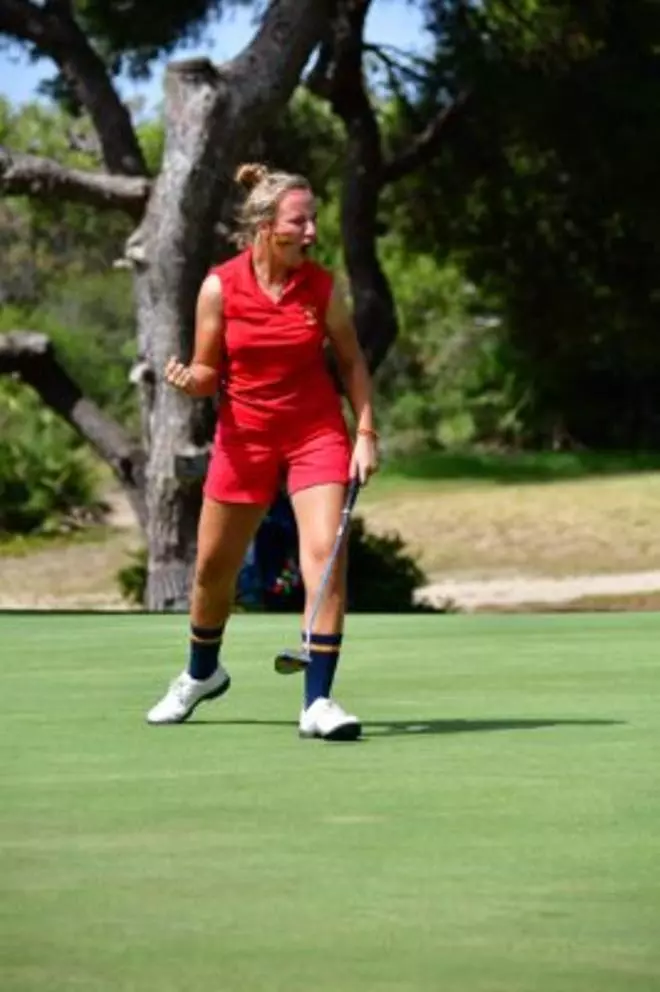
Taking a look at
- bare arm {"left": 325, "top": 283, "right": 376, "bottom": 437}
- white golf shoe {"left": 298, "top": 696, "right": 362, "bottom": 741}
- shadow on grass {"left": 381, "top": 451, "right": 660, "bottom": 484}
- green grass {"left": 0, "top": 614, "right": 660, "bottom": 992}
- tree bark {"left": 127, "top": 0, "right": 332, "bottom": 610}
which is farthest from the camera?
shadow on grass {"left": 381, "top": 451, "right": 660, "bottom": 484}

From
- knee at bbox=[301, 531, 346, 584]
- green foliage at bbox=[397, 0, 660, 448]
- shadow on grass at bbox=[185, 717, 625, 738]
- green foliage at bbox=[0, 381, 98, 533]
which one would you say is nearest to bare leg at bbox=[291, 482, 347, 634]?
knee at bbox=[301, 531, 346, 584]

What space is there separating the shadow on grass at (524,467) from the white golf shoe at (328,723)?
126ft

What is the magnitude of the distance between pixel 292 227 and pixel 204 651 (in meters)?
1.70

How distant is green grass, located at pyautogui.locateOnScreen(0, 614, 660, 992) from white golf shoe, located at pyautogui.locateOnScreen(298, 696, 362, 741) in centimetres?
10

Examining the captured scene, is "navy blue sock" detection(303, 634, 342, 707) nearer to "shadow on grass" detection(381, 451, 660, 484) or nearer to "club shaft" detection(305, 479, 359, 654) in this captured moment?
"club shaft" detection(305, 479, 359, 654)

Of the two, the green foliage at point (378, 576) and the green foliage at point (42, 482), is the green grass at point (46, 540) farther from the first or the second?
the green foliage at point (378, 576)

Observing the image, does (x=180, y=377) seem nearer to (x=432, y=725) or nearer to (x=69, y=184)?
(x=432, y=725)

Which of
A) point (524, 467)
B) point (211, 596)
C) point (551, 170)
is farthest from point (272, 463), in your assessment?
point (524, 467)

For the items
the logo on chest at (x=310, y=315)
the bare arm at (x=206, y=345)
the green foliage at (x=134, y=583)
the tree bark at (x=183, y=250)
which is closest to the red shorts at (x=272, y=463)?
the bare arm at (x=206, y=345)

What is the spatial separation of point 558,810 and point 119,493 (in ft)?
155

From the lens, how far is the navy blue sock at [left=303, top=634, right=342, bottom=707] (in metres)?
12.5

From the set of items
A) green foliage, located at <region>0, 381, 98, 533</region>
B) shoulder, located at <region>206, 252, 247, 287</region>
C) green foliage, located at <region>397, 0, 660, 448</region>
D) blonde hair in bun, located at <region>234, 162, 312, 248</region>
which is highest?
blonde hair in bun, located at <region>234, 162, 312, 248</region>

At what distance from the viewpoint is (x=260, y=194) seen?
12.6m

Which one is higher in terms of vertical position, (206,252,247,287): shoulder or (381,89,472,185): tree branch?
(206,252,247,287): shoulder
